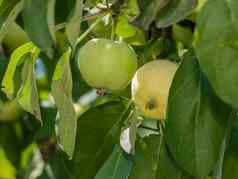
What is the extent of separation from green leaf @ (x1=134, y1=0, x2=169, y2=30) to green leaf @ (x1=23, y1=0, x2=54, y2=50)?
0.12 m

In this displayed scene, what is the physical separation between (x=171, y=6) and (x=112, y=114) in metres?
0.50

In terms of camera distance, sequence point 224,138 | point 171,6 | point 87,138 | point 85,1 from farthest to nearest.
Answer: point 87,138 < point 85,1 < point 224,138 < point 171,6

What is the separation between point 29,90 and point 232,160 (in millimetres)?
367

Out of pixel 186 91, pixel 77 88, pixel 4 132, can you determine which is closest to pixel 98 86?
pixel 186 91

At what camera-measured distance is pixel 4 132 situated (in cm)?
221

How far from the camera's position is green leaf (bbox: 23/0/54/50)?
42.1 inches

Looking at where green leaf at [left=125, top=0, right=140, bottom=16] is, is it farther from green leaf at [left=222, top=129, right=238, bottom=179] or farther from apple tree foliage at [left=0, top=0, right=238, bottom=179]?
green leaf at [left=222, top=129, right=238, bottom=179]

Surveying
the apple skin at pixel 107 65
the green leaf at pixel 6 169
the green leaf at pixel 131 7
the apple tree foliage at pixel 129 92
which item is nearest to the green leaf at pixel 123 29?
the apple tree foliage at pixel 129 92

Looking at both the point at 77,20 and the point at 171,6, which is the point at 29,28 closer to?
the point at 77,20

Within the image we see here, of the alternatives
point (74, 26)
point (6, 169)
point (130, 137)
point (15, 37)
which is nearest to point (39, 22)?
point (74, 26)

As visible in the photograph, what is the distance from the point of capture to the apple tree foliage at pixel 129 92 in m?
0.97

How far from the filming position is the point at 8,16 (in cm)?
120

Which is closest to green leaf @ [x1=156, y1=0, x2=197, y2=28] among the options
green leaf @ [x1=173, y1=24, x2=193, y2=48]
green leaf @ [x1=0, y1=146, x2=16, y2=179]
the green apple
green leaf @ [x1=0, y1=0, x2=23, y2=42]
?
green leaf @ [x1=0, y1=0, x2=23, y2=42]

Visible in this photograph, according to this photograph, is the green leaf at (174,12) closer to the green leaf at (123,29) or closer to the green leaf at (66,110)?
the green leaf at (66,110)
